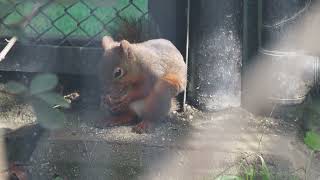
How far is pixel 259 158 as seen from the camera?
2539 millimetres

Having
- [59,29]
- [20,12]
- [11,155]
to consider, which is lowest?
[11,155]

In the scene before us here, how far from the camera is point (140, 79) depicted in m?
3.08

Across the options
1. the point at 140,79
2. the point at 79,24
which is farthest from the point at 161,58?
the point at 79,24

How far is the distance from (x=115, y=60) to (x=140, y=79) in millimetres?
178

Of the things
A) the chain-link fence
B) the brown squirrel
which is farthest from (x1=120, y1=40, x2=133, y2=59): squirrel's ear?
the chain-link fence

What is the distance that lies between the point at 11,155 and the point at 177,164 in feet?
2.61

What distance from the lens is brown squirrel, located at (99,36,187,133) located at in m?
2.97

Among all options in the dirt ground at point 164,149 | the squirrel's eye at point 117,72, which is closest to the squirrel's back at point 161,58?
the squirrel's eye at point 117,72

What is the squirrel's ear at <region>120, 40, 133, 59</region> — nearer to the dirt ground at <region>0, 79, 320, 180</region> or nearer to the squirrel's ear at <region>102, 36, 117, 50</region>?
the squirrel's ear at <region>102, 36, 117, 50</region>

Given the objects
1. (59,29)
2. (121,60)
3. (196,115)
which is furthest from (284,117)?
(59,29)

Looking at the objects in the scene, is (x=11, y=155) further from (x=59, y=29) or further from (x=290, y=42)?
(x=290, y=42)

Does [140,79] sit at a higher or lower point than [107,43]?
lower

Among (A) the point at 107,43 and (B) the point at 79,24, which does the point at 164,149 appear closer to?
(A) the point at 107,43

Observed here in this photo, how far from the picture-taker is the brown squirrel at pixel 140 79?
9.74ft
